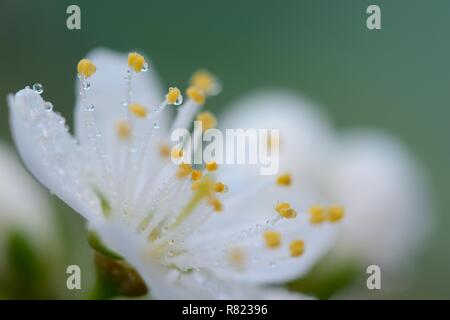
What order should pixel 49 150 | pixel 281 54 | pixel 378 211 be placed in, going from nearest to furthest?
pixel 49 150
pixel 378 211
pixel 281 54

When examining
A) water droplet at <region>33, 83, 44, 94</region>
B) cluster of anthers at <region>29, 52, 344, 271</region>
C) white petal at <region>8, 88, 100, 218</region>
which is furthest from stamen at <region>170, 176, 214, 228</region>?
water droplet at <region>33, 83, 44, 94</region>

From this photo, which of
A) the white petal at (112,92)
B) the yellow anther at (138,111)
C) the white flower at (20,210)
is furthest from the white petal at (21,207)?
the yellow anther at (138,111)

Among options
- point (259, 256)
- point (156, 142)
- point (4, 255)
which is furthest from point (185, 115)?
point (4, 255)

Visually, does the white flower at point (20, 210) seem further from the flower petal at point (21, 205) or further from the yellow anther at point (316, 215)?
the yellow anther at point (316, 215)

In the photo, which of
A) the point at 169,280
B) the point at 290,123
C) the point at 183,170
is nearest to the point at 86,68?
the point at 183,170

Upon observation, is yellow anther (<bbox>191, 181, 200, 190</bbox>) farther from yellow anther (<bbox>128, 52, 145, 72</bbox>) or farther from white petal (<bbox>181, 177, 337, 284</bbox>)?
yellow anther (<bbox>128, 52, 145, 72</bbox>)

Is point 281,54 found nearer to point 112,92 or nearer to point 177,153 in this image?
point 112,92

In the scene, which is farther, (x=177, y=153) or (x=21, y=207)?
(x=21, y=207)
